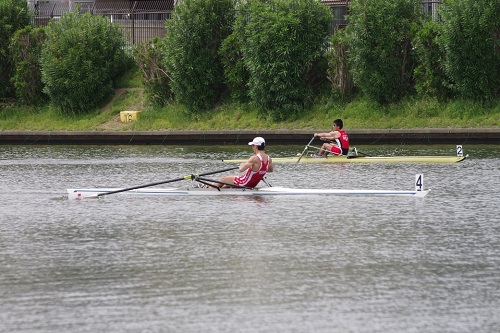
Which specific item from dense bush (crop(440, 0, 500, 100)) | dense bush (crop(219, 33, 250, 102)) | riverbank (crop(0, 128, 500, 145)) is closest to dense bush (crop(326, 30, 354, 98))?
dense bush (crop(219, 33, 250, 102))

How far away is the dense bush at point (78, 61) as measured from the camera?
4194 cm

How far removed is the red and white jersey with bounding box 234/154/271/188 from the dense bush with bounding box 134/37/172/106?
70.1 feet

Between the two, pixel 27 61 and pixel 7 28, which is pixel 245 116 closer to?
pixel 27 61

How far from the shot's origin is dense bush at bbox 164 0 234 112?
131ft

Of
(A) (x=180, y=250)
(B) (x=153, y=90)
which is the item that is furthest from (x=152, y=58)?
(A) (x=180, y=250)

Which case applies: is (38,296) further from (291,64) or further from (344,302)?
(291,64)

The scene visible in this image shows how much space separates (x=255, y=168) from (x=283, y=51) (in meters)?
18.0

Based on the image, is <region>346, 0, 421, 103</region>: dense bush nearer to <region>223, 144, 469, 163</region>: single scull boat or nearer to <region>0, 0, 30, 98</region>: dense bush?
<region>223, 144, 469, 163</region>: single scull boat

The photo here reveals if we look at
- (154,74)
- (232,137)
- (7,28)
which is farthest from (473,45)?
(7,28)

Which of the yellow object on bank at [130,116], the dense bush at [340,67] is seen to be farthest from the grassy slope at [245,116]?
the dense bush at [340,67]

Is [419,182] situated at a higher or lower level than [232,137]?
higher

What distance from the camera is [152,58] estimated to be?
42.1m

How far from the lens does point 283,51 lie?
37.8 meters

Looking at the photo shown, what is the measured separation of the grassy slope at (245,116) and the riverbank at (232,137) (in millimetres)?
1604
